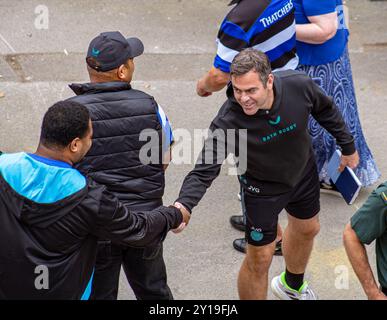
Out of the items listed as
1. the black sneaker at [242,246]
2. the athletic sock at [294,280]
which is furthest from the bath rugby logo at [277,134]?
the black sneaker at [242,246]

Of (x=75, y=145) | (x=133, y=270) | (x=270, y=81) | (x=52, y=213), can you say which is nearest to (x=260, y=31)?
(x=270, y=81)

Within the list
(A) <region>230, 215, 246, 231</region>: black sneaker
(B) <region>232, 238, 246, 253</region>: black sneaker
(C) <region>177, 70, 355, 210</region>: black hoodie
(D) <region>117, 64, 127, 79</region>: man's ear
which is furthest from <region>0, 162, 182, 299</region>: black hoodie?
(A) <region>230, 215, 246, 231</region>: black sneaker

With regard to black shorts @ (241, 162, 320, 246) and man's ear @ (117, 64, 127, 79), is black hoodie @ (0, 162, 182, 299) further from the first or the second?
black shorts @ (241, 162, 320, 246)

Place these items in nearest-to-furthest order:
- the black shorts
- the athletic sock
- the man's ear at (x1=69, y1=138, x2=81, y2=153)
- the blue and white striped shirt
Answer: the man's ear at (x1=69, y1=138, x2=81, y2=153) < the black shorts < the blue and white striped shirt < the athletic sock

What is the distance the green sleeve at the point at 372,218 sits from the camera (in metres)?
3.49

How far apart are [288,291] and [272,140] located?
127 centimetres

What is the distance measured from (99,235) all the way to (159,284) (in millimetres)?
924

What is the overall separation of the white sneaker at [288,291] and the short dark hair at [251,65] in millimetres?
1591

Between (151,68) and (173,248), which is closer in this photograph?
A: (173,248)

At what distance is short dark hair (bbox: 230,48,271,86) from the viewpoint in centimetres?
409

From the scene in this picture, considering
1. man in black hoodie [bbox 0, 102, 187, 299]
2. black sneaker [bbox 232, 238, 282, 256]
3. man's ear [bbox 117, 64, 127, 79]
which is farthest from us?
black sneaker [bbox 232, 238, 282, 256]

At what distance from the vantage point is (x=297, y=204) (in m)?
4.74
